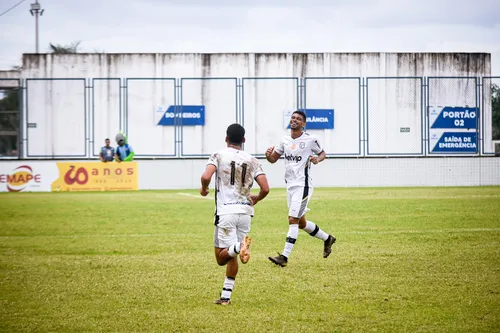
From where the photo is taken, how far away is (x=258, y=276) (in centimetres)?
1009

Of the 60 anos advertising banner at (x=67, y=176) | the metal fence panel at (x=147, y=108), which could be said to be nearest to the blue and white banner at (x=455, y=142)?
the metal fence panel at (x=147, y=108)

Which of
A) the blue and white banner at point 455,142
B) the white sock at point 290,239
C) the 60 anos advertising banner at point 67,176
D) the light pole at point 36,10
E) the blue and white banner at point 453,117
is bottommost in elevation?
the white sock at point 290,239

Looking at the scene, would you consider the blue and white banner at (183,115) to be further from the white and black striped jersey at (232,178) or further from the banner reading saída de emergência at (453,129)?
the white and black striped jersey at (232,178)

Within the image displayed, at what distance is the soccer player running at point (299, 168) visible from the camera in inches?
463

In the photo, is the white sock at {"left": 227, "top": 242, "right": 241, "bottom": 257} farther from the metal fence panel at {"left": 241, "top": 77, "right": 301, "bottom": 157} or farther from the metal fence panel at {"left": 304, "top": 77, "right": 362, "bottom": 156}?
the metal fence panel at {"left": 241, "top": 77, "right": 301, "bottom": 157}

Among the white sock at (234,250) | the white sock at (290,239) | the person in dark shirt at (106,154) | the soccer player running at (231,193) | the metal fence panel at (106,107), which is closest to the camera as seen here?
the white sock at (234,250)

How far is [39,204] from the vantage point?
2381 centimetres

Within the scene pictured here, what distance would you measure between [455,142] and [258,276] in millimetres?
28272

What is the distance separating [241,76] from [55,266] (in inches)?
1199

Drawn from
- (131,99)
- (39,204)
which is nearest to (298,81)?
(131,99)

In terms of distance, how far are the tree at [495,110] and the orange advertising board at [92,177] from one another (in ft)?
60.8

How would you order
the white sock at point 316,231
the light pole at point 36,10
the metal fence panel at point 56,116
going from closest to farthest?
the white sock at point 316,231 < the metal fence panel at point 56,116 < the light pole at point 36,10

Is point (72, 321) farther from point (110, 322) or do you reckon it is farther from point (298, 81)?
point (298, 81)

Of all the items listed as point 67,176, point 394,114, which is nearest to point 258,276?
point 67,176
